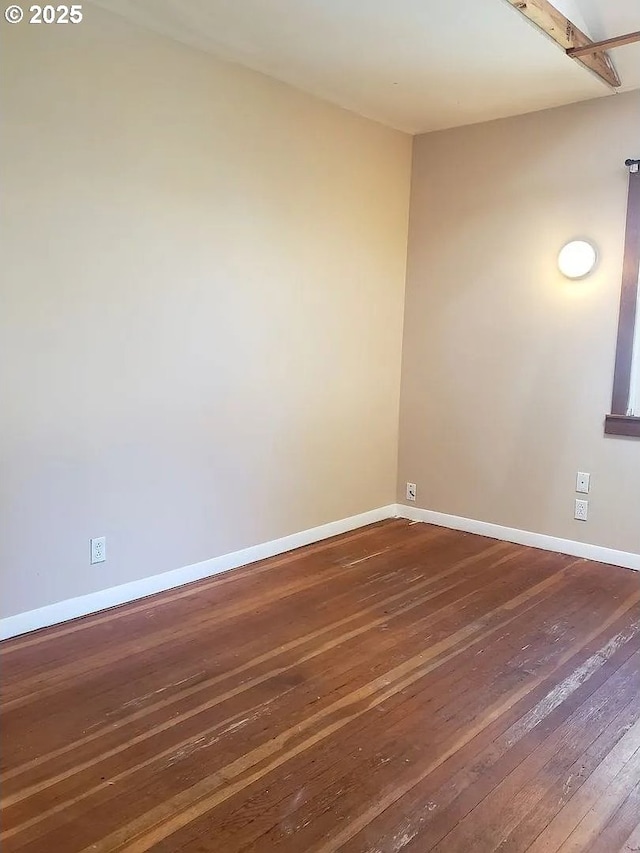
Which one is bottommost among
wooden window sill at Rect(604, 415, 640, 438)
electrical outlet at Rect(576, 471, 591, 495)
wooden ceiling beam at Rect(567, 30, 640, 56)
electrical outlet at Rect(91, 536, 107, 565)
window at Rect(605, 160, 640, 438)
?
electrical outlet at Rect(91, 536, 107, 565)

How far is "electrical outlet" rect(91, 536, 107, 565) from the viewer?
292 centimetres

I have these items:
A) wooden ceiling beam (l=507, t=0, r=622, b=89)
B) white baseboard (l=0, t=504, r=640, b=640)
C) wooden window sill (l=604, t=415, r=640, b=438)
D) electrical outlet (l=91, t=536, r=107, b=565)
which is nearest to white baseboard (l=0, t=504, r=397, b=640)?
white baseboard (l=0, t=504, r=640, b=640)

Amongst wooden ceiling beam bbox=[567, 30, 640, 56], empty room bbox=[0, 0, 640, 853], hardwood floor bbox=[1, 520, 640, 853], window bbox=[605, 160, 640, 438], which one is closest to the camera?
hardwood floor bbox=[1, 520, 640, 853]

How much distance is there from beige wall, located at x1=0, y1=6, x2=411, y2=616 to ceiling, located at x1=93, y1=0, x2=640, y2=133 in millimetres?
150

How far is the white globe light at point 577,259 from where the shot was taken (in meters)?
3.65

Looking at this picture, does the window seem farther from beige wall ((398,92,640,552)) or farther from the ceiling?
the ceiling

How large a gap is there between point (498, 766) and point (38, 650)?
172 cm

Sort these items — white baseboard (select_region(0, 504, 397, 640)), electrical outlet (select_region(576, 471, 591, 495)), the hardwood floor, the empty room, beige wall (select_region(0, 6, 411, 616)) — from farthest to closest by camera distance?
electrical outlet (select_region(576, 471, 591, 495)) < white baseboard (select_region(0, 504, 397, 640)) < beige wall (select_region(0, 6, 411, 616)) < the empty room < the hardwood floor

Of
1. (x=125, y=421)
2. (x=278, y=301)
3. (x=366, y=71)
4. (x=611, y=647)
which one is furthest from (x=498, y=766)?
(x=366, y=71)

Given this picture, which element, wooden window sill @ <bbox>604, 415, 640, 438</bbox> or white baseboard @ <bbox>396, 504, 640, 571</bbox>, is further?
white baseboard @ <bbox>396, 504, 640, 571</bbox>

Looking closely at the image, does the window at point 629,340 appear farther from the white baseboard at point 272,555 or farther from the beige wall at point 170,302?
the beige wall at point 170,302

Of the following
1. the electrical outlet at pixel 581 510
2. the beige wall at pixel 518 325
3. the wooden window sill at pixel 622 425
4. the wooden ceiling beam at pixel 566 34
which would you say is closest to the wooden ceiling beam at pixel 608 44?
the wooden ceiling beam at pixel 566 34

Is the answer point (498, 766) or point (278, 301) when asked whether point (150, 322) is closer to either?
point (278, 301)

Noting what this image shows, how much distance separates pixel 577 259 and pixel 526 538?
163 centimetres
